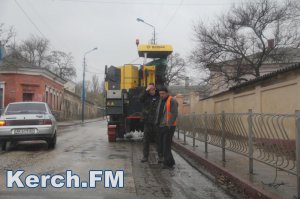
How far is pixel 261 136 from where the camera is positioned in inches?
293

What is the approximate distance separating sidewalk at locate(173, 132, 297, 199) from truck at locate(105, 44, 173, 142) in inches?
236

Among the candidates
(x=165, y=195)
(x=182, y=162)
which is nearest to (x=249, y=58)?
(x=182, y=162)

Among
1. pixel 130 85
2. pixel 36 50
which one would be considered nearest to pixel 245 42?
pixel 130 85

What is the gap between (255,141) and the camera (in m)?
7.77

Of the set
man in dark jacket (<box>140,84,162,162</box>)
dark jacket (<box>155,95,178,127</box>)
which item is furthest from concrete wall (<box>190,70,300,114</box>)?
man in dark jacket (<box>140,84,162,162</box>)

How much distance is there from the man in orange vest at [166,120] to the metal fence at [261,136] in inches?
45.8

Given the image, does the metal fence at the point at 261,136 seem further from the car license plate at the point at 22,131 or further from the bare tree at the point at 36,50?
the bare tree at the point at 36,50

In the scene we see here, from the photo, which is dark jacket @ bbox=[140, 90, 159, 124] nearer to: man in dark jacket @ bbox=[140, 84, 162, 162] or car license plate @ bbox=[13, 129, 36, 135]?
man in dark jacket @ bbox=[140, 84, 162, 162]

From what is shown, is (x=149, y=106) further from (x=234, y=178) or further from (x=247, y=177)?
(x=247, y=177)

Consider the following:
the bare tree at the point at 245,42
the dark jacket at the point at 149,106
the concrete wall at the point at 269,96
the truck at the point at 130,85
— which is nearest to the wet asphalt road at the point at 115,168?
the dark jacket at the point at 149,106

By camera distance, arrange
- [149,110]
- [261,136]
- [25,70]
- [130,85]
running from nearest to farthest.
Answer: [261,136] → [149,110] → [130,85] → [25,70]

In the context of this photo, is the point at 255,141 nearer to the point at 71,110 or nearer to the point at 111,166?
the point at 111,166

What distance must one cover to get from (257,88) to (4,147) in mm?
9285

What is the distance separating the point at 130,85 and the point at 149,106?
6887 mm
